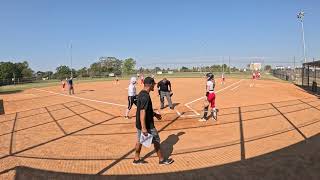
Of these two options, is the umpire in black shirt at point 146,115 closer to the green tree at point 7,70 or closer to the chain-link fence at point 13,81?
the chain-link fence at point 13,81

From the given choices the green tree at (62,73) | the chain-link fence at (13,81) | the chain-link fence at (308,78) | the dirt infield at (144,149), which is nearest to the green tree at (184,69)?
the green tree at (62,73)

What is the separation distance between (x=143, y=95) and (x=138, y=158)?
4.64ft

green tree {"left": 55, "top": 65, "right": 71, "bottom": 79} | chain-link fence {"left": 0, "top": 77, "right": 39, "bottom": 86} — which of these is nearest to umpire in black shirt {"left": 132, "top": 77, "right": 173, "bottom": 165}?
chain-link fence {"left": 0, "top": 77, "right": 39, "bottom": 86}

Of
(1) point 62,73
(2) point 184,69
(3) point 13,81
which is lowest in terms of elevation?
(3) point 13,81

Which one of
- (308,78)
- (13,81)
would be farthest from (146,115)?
(13,81)

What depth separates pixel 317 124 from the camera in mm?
11156

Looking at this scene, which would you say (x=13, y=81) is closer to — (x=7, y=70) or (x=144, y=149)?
(x=7, y=70)

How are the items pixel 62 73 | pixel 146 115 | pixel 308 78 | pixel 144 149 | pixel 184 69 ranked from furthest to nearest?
pixel 62 73, pixel 184 69, pixel 308 78, pixel 144 149, pixel 146 115

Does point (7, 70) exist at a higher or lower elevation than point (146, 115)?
higher

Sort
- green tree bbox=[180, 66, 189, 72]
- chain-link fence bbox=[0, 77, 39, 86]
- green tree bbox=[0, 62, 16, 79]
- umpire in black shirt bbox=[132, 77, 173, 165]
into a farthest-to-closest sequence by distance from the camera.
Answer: green tree bbox=[0, 62, 16, 79], green tree bbox=[180, 66, 189, 72], chain-link fence bbox=[0, 77, 39, 86], umpire in black shirt bbox=[132, 77, 173, 165]

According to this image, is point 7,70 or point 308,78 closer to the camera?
point 308,78

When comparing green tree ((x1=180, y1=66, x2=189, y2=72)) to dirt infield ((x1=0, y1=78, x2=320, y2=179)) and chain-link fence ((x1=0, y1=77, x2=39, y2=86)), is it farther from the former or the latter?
dirt infield ((x1=0, y1=78, x2=320, y2=179))

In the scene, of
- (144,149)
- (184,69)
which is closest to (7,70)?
(184,69)

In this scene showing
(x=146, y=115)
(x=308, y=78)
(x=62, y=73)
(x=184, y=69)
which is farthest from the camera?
(x=62, y=73)
